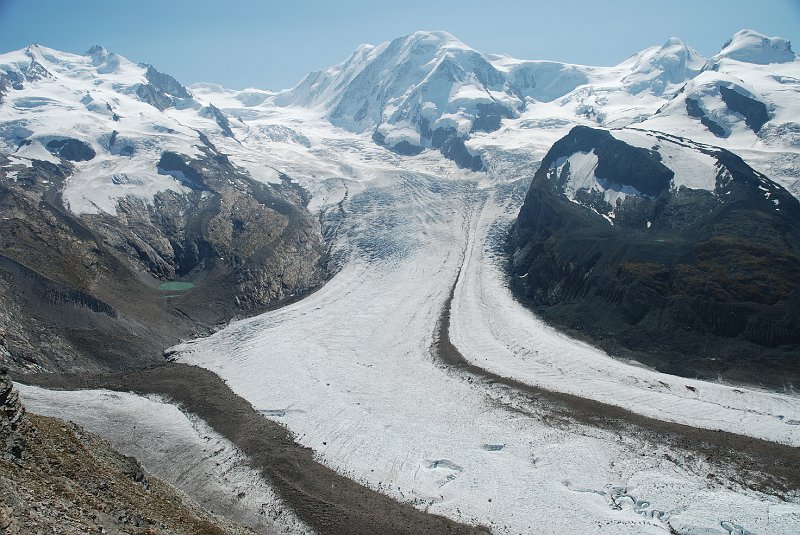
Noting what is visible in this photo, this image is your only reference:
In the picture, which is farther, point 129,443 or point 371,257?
point 371,257

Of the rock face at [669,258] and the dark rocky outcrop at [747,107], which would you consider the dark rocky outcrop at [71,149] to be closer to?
the rock face at [669,258]

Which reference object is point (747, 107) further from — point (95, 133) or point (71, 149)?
point (95, 133)

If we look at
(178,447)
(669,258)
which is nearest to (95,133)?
(178,447)

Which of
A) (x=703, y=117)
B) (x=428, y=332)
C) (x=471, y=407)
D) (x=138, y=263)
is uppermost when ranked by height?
(x=703, y=117)

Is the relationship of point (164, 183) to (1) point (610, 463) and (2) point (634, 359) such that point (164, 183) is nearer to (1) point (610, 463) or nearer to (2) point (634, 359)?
(2) point (634, 359)

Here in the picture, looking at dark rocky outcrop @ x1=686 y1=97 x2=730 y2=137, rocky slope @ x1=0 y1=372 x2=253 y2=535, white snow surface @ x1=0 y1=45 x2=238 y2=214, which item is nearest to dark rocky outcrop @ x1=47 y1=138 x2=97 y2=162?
white snow surface @ x1=0 y1=45 x2=238 y2=214

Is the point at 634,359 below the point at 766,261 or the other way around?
below

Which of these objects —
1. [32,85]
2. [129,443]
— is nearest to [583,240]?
[129,443]
